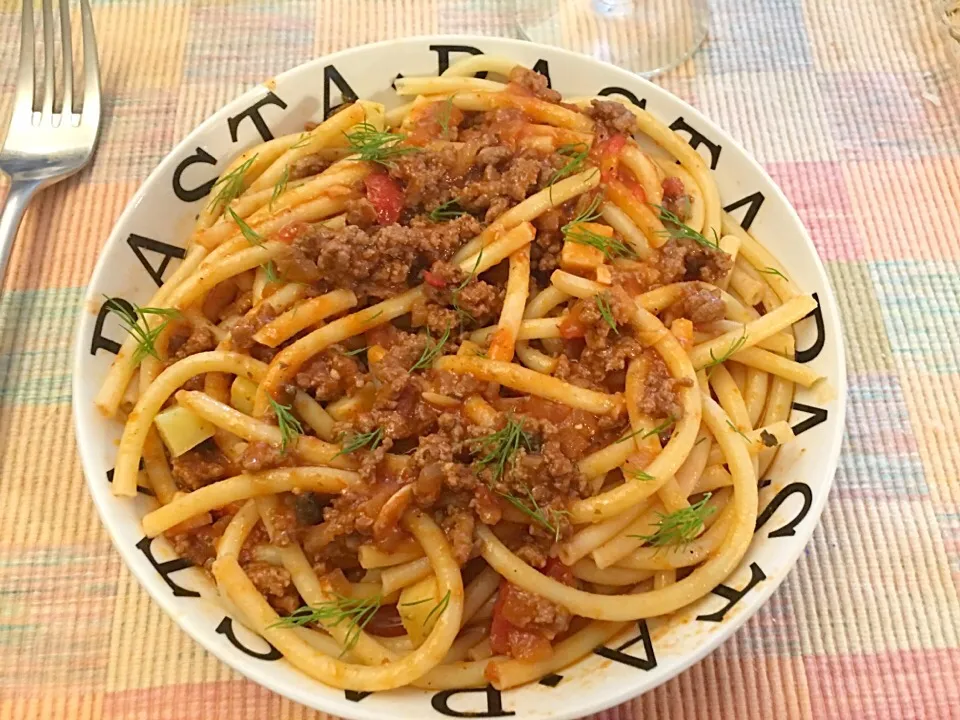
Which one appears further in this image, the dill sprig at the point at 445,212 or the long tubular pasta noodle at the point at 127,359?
the dill sprig at the point at 445,212

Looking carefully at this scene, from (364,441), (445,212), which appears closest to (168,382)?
(364,441)

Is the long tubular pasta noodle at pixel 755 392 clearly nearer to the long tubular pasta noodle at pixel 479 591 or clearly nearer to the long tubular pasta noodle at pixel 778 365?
the long tubular pasta noodle at pixel 778 365

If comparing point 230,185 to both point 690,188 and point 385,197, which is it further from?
point 690,188

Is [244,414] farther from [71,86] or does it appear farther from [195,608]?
[71,86]

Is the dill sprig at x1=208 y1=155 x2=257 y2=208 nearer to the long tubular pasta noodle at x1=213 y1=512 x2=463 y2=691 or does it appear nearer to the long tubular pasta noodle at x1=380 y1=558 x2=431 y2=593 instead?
the long tubular pasta noodle at x1=213 y1=512 x2=463 y2=691

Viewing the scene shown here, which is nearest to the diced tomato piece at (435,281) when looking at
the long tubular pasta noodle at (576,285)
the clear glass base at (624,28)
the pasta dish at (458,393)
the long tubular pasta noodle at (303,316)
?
the pasta dish at (458,393)

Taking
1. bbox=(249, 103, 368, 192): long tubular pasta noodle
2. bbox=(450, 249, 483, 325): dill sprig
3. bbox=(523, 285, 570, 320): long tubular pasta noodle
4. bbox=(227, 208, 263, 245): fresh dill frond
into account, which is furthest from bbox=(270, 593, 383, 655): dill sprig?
bbox=(249, 103, 368, 192): long tubular pasta noodle

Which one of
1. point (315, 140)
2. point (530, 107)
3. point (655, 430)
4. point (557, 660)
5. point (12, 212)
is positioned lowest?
point (557, 660)
